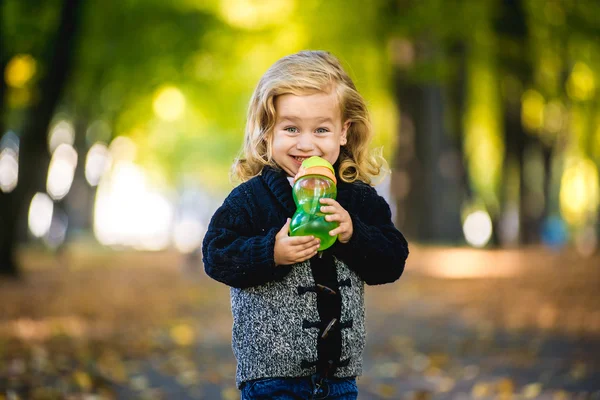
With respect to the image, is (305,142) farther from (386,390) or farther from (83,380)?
(83,380)

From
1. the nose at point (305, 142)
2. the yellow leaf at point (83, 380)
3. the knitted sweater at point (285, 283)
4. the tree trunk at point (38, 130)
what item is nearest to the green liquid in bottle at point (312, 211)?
the knitted sweater at point (285, 283)

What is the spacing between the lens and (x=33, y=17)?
1609cm

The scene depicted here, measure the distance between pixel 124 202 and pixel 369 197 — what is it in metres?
82.6

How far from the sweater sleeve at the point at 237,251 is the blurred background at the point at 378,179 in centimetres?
365

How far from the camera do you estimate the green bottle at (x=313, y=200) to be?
2.81 metres

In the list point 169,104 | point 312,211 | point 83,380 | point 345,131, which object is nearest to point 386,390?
point 83,380

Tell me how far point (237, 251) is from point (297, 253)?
9.0 inches

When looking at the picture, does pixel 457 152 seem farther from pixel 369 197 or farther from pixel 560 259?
pixel 369 197

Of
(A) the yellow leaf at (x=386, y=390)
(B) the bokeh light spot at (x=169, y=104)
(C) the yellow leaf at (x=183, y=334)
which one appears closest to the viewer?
(A) the yellow leaf at (x=386, y=390)

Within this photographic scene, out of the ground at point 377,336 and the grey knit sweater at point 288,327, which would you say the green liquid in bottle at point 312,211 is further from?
the ground at point 377,336

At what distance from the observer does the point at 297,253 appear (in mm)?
2844

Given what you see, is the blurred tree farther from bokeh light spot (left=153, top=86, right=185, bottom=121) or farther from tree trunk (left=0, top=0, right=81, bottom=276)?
bokeh light spot (left=153, top=86, right=185, bottom=121)

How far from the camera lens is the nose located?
10.0ft

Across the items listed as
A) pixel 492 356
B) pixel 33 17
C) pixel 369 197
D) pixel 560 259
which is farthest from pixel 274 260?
pixel 560 259
